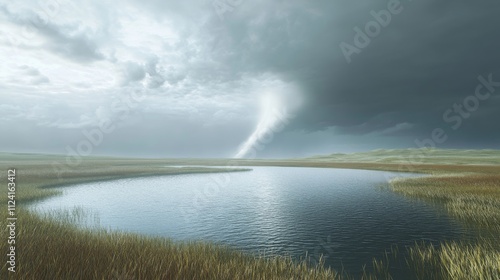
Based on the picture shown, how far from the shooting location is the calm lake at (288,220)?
65.6ft

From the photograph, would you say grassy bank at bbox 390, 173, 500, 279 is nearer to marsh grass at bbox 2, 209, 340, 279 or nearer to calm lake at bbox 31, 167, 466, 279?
calm lake at bbox 31, 167, 466, 279

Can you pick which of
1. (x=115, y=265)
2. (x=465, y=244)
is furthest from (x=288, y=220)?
(x=115, y=265)

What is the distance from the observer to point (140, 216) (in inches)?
1187

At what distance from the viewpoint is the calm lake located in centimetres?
1999

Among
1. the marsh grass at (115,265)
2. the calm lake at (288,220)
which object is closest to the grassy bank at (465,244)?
the calm lake at (288,220)

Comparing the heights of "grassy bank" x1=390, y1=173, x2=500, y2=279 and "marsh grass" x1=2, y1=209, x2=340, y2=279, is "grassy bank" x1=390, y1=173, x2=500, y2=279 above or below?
below

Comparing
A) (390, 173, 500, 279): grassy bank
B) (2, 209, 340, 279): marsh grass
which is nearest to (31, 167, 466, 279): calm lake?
(390, 173, 500, 279): grassy bank

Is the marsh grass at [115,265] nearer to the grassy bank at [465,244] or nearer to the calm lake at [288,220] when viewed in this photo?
the grassy bank at [465,244]

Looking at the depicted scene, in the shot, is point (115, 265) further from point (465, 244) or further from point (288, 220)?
point (465, 244)

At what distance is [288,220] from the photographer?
91.5 ft

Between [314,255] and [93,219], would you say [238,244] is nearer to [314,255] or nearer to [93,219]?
[314,255]

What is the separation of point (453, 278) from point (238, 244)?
42.2 ft

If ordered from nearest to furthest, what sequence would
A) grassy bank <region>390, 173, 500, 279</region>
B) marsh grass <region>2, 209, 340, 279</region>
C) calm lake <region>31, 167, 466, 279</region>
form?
marsh grass <region>2, 209, 340, 279</region> < grassy bank <region>390, 173, 500, 279</region> < calm lake <region>31, 167, 466, 279</region>

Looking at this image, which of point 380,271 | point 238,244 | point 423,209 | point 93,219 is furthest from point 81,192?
point 423,209
